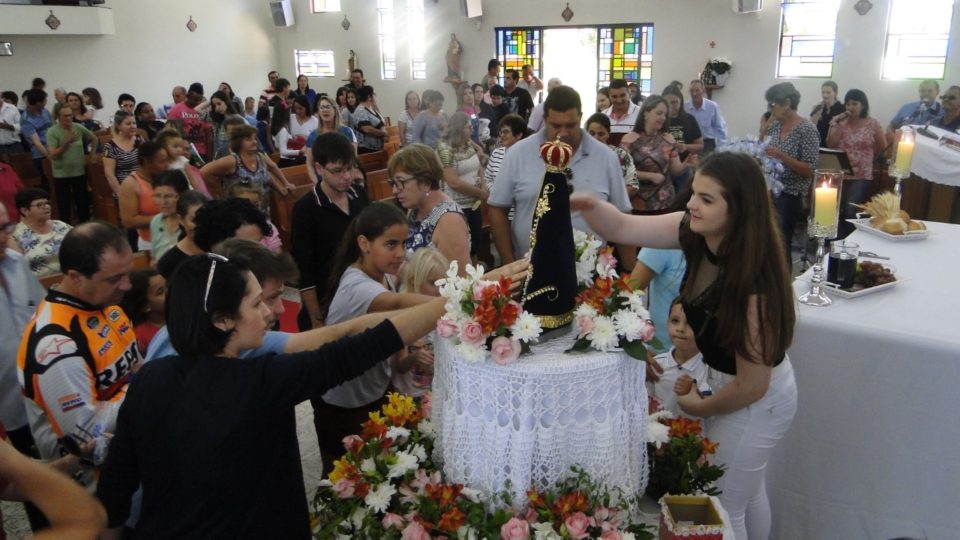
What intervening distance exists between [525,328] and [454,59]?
47.4 ft

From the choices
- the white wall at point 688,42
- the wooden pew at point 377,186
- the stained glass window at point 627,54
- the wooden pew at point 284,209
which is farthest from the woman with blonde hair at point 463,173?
the stained glass window at point 627,54

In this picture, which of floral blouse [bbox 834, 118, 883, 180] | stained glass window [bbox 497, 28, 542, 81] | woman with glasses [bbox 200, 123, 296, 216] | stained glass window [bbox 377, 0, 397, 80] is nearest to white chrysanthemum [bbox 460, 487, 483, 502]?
woman with glasses [bbox 200, 123, 296, 216]

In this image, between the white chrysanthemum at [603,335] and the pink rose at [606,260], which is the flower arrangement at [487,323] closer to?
the white chrysanthemum at [603,335]

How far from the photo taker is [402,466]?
1.82 metres

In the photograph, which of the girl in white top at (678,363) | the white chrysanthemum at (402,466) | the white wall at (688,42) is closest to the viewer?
the white chrysanthemum at (402,466)

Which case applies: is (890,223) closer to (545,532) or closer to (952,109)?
(545,532)

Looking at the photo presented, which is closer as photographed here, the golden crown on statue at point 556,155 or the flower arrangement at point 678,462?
the golden crown on statue at point 556,155

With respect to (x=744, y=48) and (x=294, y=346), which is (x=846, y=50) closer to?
(x=744, y=48)

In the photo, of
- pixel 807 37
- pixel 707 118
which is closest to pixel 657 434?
pixel 707 118

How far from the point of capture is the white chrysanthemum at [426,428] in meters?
1.95

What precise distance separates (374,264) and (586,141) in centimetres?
142

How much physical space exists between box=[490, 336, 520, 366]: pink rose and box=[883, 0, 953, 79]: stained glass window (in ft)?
38.0

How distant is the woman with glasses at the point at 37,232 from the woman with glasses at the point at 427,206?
2128mm

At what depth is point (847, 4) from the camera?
11.3m
